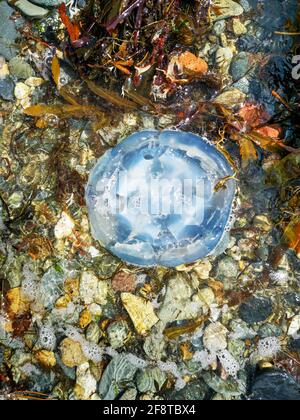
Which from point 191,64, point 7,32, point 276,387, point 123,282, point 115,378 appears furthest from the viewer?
point 7,32

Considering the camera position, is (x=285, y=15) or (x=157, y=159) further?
(x=285, y=15)

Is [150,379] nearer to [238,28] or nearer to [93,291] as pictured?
[93,291]

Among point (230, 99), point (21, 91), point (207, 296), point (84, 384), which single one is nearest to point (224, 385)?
point (207, 296)

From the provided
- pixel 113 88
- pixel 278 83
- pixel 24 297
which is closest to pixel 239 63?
pixel 278 83

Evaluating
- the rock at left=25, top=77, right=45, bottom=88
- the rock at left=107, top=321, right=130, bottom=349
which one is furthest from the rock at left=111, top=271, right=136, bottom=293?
the rock at left=25, top=77, right=45, bottom=88

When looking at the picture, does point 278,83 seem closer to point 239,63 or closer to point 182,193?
point 239,63

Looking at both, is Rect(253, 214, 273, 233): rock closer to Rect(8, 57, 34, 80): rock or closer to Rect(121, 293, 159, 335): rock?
Rect(121, 293, 159, 335): rock
